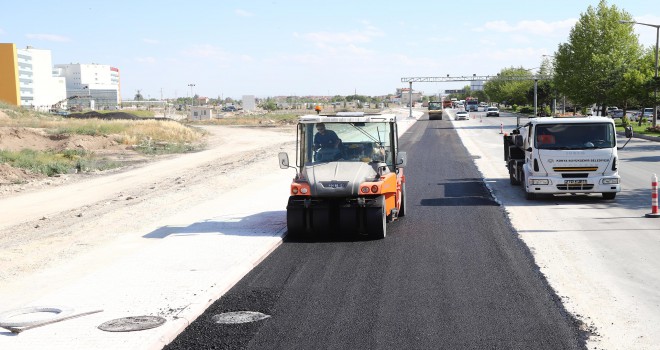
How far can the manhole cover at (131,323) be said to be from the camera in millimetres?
8125

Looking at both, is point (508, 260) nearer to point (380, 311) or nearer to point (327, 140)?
point (380, 311)

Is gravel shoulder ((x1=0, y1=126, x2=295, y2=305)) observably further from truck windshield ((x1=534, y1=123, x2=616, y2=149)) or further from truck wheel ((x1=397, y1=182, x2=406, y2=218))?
truck windshield ((x1=534, y1=123, x2=616, y2=149))

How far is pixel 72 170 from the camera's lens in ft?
114

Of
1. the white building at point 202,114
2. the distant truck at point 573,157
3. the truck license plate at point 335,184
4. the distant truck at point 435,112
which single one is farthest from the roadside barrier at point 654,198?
the white building at point 202,114

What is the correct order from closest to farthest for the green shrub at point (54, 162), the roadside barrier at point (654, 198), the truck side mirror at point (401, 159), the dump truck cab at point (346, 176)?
the dump truck cab at point (346, 176)
the truck side mirror at point (401, 159)
the roadside barrier at point (654, 198)
the green shrub at point (54, 162)

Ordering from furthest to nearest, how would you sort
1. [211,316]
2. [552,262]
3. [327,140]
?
[327,140]
[552,262]
[211,316]

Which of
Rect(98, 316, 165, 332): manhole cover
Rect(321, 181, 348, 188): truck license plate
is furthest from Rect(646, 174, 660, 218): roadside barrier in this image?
Rect(98, 316, 165, 332): manhole cover

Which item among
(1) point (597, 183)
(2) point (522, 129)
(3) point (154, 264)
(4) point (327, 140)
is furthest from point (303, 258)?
(2) point (522, 129)

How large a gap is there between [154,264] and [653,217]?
34.1ft

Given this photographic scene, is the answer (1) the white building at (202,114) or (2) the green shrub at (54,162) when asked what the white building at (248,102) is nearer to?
(1) the white building at (202,114)

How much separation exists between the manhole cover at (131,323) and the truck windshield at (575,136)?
42.4 feet

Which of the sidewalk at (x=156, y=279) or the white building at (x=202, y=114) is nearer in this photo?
the sidewalk at (x=156, y=279)

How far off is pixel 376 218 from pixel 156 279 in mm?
4454

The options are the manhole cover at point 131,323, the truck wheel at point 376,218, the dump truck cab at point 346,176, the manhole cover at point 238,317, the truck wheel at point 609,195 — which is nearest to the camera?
the manhole cover at point 131,323
